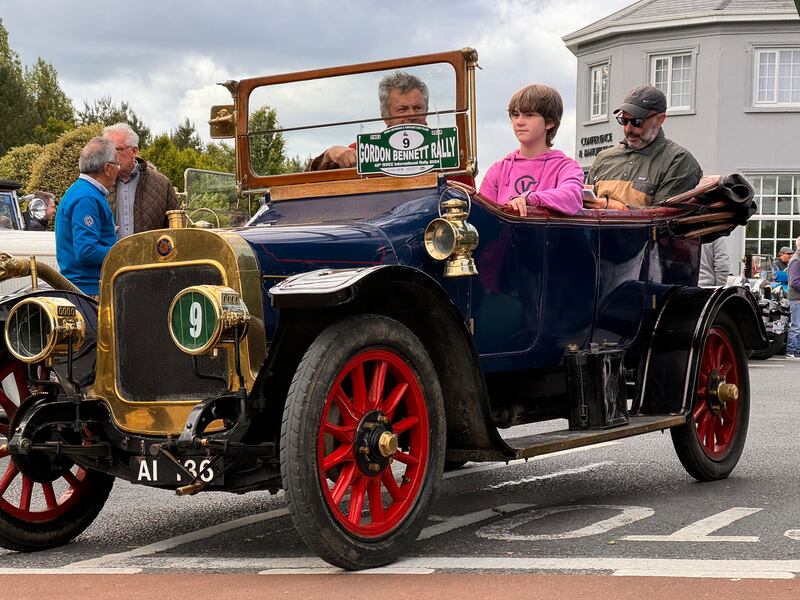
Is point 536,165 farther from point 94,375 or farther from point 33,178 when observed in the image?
point 33,178

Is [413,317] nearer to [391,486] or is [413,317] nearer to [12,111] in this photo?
[391,486]

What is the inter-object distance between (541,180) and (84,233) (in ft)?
8.21

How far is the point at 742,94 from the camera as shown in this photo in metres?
31.3

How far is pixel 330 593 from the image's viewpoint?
4094 mm

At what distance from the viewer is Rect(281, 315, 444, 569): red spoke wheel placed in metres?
4.21

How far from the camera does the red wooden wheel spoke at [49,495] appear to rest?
16.7 feet

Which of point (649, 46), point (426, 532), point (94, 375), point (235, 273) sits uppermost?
point (649, 46)

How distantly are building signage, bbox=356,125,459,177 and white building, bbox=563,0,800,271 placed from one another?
26.7 m

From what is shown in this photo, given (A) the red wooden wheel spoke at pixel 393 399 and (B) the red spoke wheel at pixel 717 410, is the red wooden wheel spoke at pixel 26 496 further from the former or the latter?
(B) the red spoke wheel at pixel 717 410

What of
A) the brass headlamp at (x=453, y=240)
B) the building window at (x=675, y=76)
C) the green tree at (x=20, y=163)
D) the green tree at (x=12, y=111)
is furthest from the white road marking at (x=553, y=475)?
the green tree at (x=12, y=111)

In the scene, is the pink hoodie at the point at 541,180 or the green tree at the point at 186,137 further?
the green tree at the point at 186,137

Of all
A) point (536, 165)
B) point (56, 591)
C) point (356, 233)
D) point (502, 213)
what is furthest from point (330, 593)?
point (536, 165)

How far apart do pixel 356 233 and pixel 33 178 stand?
30733 mm

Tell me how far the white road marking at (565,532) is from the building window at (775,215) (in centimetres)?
2701
